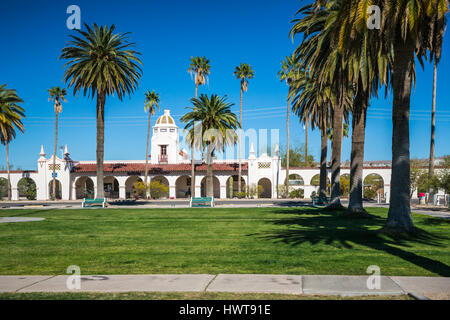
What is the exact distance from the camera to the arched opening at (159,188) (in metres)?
47.9

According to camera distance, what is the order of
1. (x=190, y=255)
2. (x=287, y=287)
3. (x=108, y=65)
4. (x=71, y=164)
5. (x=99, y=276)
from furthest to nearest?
(x=71, y=164)
(x=108, y=65)
(x=190, y=255)
(x=99, y=276)
(x=287, y=287)

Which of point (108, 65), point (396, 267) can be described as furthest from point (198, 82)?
point (396, 267)

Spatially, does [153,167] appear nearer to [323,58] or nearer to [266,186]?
[266,186]

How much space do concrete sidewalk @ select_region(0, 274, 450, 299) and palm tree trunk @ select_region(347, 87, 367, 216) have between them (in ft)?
45.9

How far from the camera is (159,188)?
48.4 metres

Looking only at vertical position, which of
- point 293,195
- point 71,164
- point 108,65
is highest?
point 108,65

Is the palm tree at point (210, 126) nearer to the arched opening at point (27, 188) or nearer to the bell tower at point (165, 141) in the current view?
the bell tower at point (165, 141)

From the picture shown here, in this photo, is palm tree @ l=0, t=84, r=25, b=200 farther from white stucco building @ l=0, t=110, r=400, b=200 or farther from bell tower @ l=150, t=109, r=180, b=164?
bell tower @ l=150, t=109, r=180, b=164

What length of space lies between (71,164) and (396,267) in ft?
162

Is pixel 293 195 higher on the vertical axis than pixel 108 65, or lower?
lower

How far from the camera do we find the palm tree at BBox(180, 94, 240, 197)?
121ft
